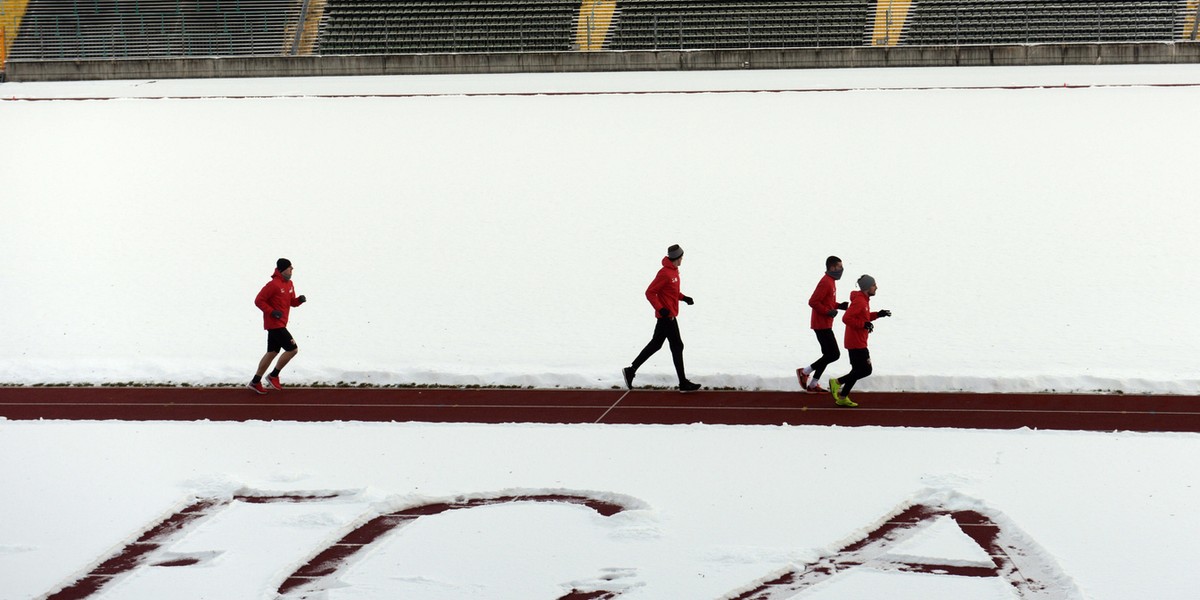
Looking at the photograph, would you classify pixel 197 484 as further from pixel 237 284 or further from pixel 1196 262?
pixel 1196 262

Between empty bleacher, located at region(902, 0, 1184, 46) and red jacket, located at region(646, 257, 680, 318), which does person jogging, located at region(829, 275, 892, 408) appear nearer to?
red jacket, located at region(646, 257, 680, 318)

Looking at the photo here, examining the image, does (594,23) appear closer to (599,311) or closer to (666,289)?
(599,311)

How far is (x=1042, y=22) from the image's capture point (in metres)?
29.9

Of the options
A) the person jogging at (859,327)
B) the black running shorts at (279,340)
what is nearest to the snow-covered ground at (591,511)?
the person jogging at (859,327)

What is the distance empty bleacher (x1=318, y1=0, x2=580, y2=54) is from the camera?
3102 centimetres

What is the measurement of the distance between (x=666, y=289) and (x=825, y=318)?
50.5 inches

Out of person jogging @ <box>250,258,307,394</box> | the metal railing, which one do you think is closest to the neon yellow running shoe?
person jogging @ <box>250,258,307,394</box>

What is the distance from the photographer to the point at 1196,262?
47.1 ft

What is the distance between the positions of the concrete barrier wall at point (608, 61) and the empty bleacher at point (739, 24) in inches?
54.7

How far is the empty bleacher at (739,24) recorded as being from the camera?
1198 inches

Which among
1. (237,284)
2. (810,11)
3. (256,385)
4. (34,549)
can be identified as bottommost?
(34,549)

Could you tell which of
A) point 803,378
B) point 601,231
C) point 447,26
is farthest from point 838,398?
point 447,26

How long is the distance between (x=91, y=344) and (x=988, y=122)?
48.7 feet

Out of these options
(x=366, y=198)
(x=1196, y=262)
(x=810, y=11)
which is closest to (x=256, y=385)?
(x=366, y=198)
